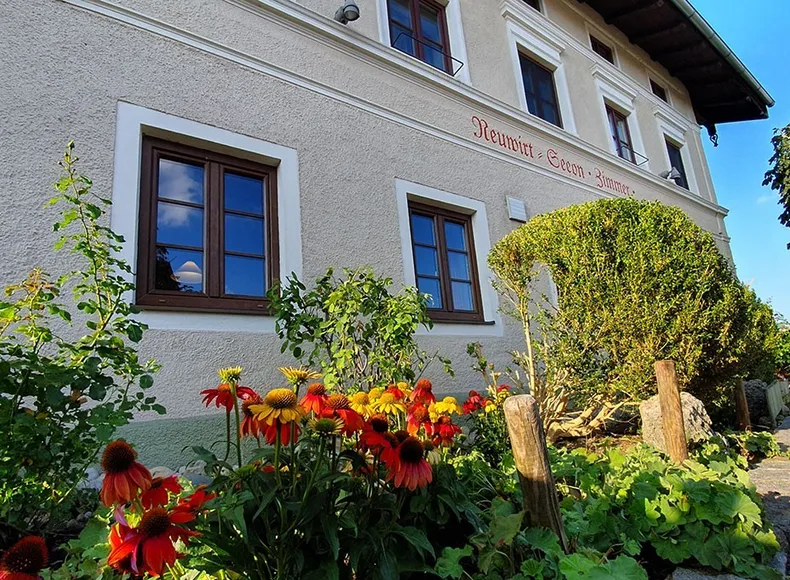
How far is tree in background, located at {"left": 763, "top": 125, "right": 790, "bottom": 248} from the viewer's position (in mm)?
14000

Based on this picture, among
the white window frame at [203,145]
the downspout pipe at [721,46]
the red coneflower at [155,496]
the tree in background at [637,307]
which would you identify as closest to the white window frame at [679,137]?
the downspout pipe at [721,46]

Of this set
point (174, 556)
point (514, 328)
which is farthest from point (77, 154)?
point (514, 328)

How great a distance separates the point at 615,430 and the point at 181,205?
205 inches

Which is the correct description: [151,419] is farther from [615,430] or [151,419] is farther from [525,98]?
[525,98]

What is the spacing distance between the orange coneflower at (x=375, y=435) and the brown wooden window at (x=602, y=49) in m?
10.4

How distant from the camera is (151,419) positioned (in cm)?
319

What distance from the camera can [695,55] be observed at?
10992 millimetres

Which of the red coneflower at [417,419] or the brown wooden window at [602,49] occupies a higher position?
the brown wooden window at [602,49]

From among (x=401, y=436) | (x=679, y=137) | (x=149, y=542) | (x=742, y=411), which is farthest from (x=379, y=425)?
(x=679, y=137)

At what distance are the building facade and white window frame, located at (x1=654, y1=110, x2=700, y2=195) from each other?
3936 mm

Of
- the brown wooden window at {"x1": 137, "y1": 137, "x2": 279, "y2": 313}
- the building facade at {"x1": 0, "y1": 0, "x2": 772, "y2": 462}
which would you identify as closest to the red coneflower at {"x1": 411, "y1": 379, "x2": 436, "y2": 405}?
the building facade at {"x1": 0, "y1": 0, "x2": 772, "y2": 462}

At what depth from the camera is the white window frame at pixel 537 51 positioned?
727 cm

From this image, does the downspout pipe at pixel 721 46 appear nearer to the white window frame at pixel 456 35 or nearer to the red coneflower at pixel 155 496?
the white window frame at pixel 456 35

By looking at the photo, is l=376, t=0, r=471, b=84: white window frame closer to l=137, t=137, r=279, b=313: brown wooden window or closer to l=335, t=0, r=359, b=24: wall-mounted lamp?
l=335, t=0, r=359, b=24: wall-mounted lamp
